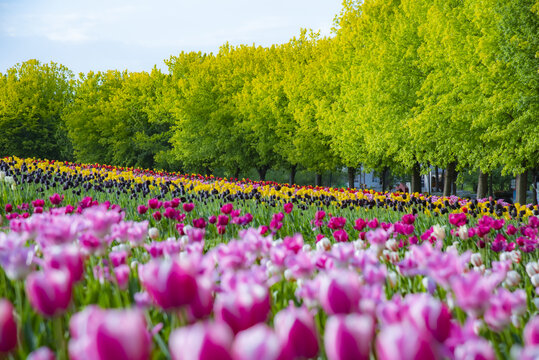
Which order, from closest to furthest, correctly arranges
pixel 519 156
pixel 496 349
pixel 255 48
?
pixel 496 349 → pixel 519 156 → pixel 255 48

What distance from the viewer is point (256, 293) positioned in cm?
110

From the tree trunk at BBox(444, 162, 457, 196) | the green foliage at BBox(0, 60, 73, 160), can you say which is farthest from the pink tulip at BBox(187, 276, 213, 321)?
the green foliage at BBox(0, 60, 73, 160)

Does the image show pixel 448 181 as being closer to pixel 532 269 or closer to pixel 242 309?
pixel 532 269

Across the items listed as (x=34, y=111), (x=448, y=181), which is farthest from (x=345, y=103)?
(x=34, y=111)

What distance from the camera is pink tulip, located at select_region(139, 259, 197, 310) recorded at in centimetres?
113

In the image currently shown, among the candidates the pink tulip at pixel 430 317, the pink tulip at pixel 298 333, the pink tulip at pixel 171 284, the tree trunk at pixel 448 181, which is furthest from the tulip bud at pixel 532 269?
the tree trunk at pixel 448 181

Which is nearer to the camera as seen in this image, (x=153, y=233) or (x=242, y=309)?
(x=242, y=309)

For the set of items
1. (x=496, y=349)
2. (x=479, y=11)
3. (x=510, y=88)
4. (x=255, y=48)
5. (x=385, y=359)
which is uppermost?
(x=255, y=48)

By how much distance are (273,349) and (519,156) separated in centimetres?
1460

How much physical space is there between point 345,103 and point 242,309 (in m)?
20.4

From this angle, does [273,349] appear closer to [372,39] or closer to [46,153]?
[372,39]

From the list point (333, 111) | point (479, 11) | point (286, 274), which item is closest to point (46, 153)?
point (333, 111)

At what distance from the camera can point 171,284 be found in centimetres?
113

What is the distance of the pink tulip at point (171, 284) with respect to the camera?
3.71 ft
